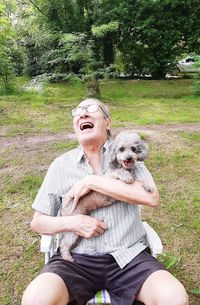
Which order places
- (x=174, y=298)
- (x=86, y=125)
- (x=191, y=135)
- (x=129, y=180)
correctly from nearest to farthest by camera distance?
1. (x=174, y=298)
2. (x=129, y=180)
3. (x=86, y=125)
4. (x=191, y=135)

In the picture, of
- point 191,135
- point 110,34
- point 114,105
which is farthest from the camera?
point 110,34

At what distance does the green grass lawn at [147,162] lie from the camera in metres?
3.40

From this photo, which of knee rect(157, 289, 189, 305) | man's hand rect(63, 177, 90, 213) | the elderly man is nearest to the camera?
knee rect(157, 289, 189, 305)

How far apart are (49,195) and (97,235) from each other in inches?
15.9

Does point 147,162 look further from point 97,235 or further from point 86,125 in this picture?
point 97,235

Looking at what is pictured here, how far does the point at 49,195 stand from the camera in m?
2.44

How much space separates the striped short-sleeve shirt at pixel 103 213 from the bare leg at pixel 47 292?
29cm

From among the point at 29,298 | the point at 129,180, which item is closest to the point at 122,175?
the point at 129,180

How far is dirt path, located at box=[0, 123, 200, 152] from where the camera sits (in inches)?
256

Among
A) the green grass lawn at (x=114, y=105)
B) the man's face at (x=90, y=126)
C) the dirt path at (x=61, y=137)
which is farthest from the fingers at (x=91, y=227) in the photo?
the green grass lawn at (x=114, y=105)

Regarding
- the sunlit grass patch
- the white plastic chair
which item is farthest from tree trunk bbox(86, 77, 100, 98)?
the white plastic chair

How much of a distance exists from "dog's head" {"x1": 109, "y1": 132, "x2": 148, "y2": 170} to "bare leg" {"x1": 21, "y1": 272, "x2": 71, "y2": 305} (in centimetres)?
77

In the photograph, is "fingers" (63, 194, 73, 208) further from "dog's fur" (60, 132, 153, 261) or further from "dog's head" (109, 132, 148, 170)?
"dog's head" (109, 132, 148, 170)

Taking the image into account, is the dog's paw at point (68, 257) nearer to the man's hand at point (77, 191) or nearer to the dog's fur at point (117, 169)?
the dog's fur at point (117, 169)
